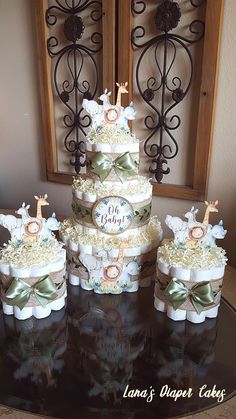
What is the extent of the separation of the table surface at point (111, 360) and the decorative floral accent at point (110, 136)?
48cm

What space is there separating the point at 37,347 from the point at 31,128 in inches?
55.2

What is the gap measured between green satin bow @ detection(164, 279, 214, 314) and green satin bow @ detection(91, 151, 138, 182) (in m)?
0.34

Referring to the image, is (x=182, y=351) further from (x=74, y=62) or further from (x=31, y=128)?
(x=31, y=128)

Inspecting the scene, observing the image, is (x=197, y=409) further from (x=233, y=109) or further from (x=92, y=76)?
(x=92, y=76)

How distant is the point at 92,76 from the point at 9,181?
2.81ft

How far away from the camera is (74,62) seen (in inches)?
70.1

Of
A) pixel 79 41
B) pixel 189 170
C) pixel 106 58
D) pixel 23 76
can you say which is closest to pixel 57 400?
pixel 189 170

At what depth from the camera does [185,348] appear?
0.94m

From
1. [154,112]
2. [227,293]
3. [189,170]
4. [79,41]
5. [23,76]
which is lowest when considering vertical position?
[227,293]

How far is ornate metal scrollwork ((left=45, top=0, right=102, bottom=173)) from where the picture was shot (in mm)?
1691

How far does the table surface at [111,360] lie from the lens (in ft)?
2.50

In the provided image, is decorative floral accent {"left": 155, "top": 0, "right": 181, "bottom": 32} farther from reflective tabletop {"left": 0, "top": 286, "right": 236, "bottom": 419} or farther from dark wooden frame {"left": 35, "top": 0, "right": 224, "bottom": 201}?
reflective tabletop {"left": 0, "top": 286, "right": 236, "bottom": 419}

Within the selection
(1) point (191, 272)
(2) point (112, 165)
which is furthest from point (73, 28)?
(1) point (191, 272)

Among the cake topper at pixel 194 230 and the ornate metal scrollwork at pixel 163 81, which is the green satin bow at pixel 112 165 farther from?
the ornate metal scrollwork at pixel 163 81
